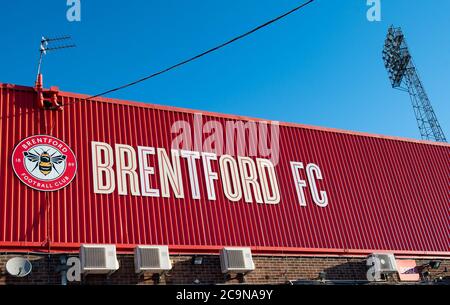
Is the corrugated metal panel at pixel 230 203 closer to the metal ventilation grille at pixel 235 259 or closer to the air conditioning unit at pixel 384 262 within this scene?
the air conditioning unit at pixel 384 262

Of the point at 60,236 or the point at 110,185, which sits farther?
the point at 110,185

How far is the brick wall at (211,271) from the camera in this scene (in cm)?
1212

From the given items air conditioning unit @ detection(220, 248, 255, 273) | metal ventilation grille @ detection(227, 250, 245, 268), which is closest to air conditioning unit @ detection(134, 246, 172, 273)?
air conditioning unit @ detection(220, 248, 255, 273)

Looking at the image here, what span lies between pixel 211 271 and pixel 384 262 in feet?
18.0

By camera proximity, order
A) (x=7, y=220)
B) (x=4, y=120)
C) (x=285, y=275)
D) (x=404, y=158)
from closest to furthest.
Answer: (x=7, y=220)
(x=4, y=120)
(x=285, y=275)
(x=404, y=158)

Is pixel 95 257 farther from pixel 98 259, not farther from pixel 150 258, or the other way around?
pixel 150 258

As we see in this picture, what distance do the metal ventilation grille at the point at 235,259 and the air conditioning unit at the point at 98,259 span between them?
9.74 ft

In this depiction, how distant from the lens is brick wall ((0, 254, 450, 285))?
12.1 meters

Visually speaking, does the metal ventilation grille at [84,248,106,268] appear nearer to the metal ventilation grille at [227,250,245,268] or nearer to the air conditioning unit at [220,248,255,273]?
the air conditioning unit at [220,248,255,273]

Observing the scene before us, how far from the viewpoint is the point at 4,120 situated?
13508mm
